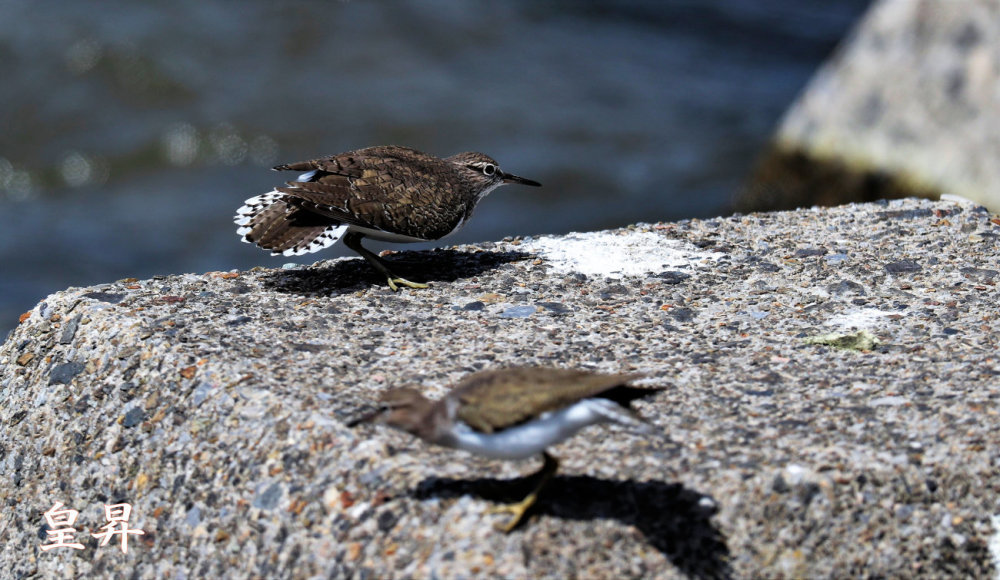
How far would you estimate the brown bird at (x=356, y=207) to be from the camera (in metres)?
4.80

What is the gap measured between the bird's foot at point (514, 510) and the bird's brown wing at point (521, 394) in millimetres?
232

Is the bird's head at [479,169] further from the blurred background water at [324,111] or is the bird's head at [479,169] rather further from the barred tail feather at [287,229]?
the blurred background water at [324,111]

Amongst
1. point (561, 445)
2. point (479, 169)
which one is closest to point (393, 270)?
point (479, 169)

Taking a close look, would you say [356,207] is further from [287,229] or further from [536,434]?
[536,434]

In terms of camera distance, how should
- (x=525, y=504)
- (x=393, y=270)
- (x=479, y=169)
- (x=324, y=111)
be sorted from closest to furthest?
(x=525, y=504) < (x=393, y=270) < (x=479, y=169) < (x=324, y=111)

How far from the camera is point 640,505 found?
120 inches

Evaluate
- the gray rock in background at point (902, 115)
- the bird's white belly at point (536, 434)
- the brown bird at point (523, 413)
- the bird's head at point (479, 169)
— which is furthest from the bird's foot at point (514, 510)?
the gray rock in background at point (902, 115)

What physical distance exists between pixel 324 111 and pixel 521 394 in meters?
10.4

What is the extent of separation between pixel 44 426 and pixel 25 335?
0.53 m

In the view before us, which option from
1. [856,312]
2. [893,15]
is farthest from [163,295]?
[893,15]

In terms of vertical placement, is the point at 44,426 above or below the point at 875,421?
below

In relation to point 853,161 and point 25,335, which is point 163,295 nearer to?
point 25,335

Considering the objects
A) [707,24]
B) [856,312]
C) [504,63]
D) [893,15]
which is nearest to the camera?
[856,312]

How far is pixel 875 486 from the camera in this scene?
3.16 meters
